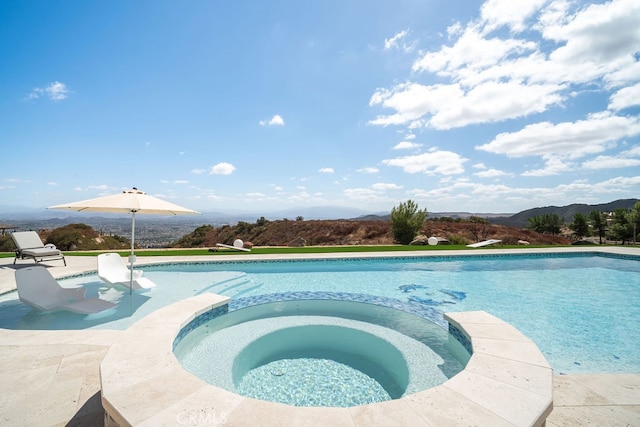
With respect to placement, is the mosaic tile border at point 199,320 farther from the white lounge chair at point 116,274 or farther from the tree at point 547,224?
the tree at point 547,224

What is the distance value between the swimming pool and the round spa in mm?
1713

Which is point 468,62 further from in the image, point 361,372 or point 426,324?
point 361,372

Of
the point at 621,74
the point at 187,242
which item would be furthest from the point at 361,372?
the point at 187,242

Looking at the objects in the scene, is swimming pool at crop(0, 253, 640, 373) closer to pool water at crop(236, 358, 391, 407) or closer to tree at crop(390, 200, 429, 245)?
pool water at crop(236, 358, 391, 407)

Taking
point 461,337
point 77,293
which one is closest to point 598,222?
point 461,337

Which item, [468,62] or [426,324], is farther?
[468,62]

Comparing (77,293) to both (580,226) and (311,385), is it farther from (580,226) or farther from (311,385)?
(580,226)

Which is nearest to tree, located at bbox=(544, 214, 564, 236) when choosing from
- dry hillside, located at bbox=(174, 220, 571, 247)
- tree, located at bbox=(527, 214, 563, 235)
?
tree, located at bbox=(527, 214, 563, 235)

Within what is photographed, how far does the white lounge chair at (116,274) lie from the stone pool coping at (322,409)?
4093 mm

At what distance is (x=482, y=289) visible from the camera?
8195 mm

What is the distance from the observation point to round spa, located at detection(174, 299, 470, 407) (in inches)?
130

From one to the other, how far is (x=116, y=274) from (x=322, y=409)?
22.6 ft

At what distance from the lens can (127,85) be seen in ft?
38.8

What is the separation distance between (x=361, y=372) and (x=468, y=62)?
449 inches
